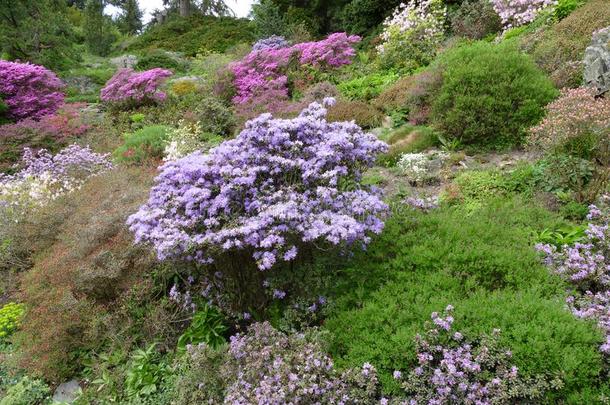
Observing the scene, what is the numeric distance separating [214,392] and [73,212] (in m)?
3.87

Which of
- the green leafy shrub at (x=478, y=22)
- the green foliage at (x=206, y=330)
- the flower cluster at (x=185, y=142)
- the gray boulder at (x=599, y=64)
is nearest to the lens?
the green foliage at (x=206, y=330)

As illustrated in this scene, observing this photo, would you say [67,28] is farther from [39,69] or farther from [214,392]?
[214,392]

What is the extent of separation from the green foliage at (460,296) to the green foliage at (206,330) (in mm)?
1162

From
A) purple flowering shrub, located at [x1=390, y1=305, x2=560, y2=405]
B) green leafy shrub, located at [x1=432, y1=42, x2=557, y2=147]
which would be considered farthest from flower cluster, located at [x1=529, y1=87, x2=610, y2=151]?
purple flowering shrub, located at [x1=390, y1=305, x2=560, y2=405]

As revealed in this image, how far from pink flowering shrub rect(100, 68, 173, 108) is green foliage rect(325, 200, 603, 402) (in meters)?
11.6

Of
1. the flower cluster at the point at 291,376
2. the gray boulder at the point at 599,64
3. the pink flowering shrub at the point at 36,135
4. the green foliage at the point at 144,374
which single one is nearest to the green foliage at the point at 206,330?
the green foliage at the point at 144,374

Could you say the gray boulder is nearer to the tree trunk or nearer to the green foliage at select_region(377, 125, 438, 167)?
the green foliage at select_region(377, 125, 438, 167)

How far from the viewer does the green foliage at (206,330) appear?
435 centimetres

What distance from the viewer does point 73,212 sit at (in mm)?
6320

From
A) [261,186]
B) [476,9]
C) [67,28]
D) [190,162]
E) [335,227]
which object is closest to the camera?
[335,227]

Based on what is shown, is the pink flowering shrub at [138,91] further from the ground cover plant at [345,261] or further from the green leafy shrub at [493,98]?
the green leafy shrub at [493,98]

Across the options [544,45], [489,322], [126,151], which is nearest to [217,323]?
[489,322]

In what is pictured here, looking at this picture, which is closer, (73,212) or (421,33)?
(73,212)

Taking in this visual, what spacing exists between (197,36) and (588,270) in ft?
89.0
